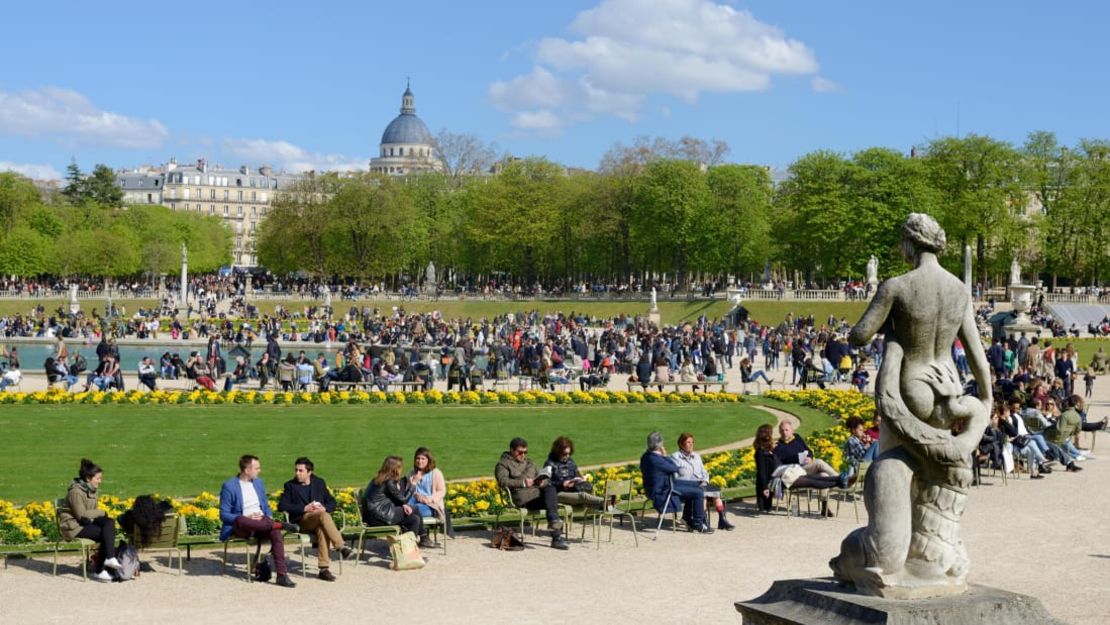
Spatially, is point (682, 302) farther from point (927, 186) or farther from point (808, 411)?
point (808, 411)

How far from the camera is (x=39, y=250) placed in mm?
92000

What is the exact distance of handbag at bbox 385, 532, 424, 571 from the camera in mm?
12891

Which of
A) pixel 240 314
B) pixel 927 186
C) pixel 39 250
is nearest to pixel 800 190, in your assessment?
pixel 927 186

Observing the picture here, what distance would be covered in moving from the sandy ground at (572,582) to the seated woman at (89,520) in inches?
11.5

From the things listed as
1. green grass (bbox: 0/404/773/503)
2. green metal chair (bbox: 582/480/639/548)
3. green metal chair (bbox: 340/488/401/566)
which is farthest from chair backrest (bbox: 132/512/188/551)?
green grass (bbox: 0/404/773/503)

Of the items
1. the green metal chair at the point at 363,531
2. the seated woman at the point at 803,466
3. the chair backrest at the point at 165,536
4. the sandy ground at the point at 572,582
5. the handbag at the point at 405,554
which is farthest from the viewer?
the seated woman at the point at 803,466

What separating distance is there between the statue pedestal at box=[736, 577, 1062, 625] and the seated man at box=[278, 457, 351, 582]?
5336mm

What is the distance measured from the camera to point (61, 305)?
7788 centimetres

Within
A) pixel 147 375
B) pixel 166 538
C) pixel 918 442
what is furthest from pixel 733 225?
pixel 918 442

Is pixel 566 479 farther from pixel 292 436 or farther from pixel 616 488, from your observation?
pixel 292 436

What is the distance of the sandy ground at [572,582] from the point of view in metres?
11.1

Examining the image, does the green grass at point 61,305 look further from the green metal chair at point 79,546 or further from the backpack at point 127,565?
the backpack at point 127,565

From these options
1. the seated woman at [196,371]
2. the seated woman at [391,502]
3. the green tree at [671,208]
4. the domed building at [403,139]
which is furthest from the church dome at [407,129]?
the seated woman at [391,502]

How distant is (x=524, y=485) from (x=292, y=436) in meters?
9.37
